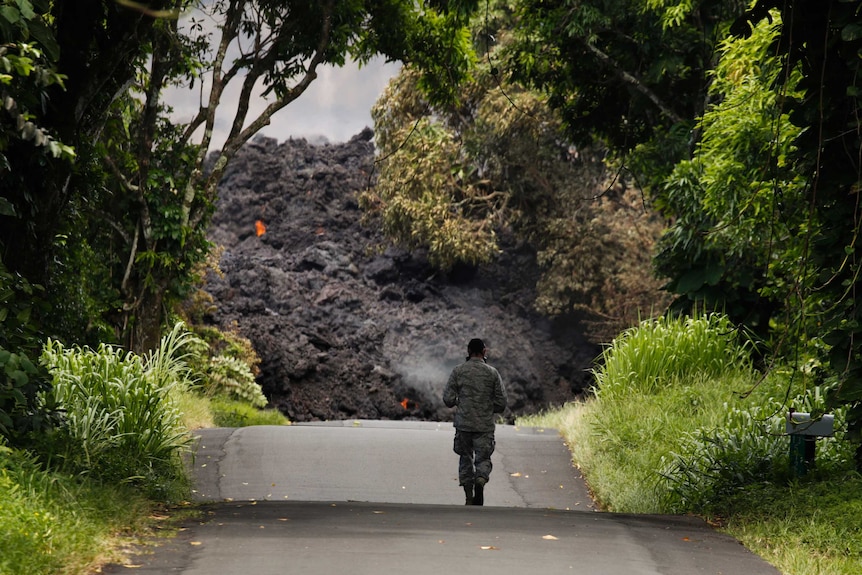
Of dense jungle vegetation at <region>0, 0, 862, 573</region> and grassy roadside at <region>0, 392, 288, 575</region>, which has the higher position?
dense jungle vegetation at <region>0, 0, 862, 573</region>

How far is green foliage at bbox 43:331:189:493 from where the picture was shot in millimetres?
8734

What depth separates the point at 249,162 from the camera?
138 ft

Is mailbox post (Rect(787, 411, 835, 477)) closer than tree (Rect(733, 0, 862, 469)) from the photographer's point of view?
No

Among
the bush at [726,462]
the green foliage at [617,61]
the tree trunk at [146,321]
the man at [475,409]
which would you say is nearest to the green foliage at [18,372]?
the man at [475,409]

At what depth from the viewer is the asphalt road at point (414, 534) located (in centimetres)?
625

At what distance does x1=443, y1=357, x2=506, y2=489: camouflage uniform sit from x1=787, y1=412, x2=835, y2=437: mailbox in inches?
121

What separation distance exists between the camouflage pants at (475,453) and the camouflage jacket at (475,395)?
11cm

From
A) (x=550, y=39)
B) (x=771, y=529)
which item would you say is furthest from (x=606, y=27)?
(x=771, y=529)

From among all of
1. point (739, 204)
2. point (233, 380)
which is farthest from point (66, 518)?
point (233, 380)

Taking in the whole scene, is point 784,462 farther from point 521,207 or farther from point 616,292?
point 521,207

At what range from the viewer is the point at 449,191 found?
31156mm

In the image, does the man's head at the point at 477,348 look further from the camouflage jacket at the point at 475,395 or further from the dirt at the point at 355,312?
the dirt at the point at 355,312

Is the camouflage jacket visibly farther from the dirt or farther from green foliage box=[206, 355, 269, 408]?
the dirt

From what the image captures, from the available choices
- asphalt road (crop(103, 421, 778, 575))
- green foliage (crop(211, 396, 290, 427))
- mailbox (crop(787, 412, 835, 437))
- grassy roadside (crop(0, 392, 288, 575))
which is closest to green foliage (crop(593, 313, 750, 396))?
asphalt road (crop(103, 421, 778, 575))
